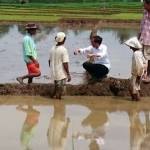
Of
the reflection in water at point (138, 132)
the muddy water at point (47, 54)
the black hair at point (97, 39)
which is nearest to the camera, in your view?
the reflection in water at point (138, 132)

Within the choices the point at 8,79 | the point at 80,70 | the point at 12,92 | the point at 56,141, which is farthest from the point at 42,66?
the point at 56,141

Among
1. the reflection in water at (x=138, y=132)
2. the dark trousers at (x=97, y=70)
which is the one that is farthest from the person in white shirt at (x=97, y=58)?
the reflection in water at (x=138, y=132)

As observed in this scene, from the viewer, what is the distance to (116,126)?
7496 mm

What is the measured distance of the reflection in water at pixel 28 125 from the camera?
6.68 metres

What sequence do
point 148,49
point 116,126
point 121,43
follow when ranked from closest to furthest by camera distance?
point 116,126
point 148,49
point 121,43

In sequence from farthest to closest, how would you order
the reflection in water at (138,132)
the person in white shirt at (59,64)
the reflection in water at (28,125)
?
the person in white shirt at (59,64), the reflection in water at (28,125), the reflection in water at (138,132)

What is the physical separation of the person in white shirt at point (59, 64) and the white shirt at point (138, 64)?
3.82ft

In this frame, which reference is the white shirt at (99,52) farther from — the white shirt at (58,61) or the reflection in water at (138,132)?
the reflection in water at (138,132)

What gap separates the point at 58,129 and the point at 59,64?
6.95 feet

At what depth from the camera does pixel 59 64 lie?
364 inches

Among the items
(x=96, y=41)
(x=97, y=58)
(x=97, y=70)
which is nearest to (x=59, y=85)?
(x=97, y=70)

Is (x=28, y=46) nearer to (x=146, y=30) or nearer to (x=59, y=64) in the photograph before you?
(x=59, y=64)

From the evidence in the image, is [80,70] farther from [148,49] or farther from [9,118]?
[9,118]

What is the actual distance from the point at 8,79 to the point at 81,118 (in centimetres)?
359
